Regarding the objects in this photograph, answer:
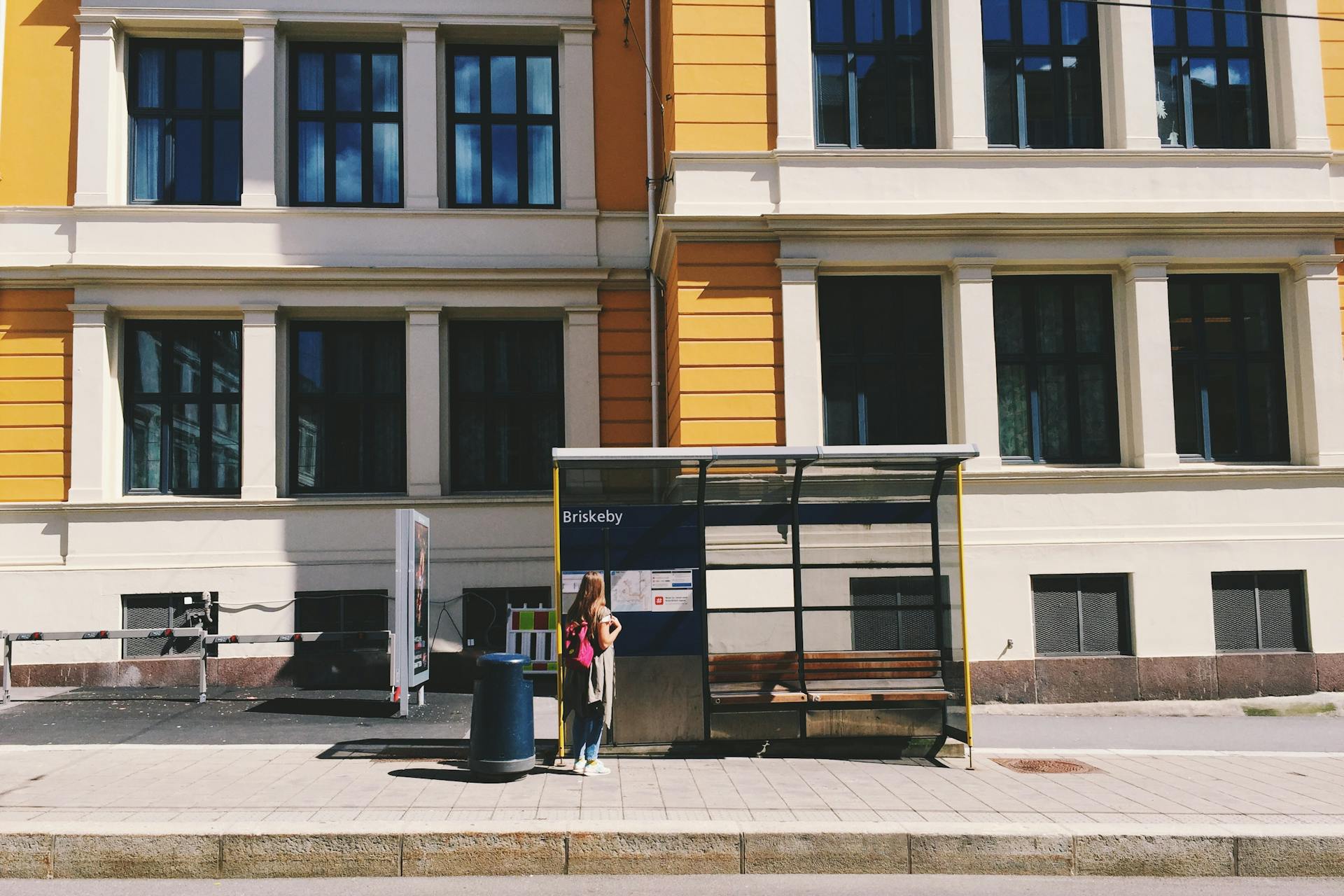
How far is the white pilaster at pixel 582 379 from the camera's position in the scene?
1633 cm

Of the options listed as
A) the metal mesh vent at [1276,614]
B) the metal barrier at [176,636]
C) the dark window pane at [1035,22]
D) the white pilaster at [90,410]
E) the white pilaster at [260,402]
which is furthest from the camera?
the white pilaster at [260,402]

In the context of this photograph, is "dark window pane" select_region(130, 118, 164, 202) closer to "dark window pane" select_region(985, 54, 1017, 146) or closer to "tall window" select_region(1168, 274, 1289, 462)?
"dark window pane" select_region(985, 54, 1017, 146)

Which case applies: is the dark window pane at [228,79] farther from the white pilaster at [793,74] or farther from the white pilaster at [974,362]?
the white pilaster at [974,362]

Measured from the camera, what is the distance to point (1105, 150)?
14633 millimetres

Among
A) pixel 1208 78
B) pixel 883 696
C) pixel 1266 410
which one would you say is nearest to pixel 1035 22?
pixel 1208 78

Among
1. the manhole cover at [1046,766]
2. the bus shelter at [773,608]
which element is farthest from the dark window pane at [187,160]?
the manhole cover at [1046,766]

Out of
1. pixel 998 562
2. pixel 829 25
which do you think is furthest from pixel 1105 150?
pixel 998 562

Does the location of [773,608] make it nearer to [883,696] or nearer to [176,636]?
[883,696]

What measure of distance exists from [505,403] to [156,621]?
5914 millimetres

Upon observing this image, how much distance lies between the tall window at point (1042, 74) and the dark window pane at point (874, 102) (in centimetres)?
143

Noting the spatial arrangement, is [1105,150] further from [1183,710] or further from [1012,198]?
[1183,710]

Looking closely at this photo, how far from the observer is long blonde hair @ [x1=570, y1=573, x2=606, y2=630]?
9.73 m

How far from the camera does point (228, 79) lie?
1655 cm

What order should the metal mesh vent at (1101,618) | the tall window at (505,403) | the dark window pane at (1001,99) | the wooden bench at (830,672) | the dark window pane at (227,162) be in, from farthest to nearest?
the tall window at (505,403) → the dark window pane at (227,162) → the dark window pane at (1001,99) → the metal mesh vent at (1101,618) → the wooden bench at (830,672)
